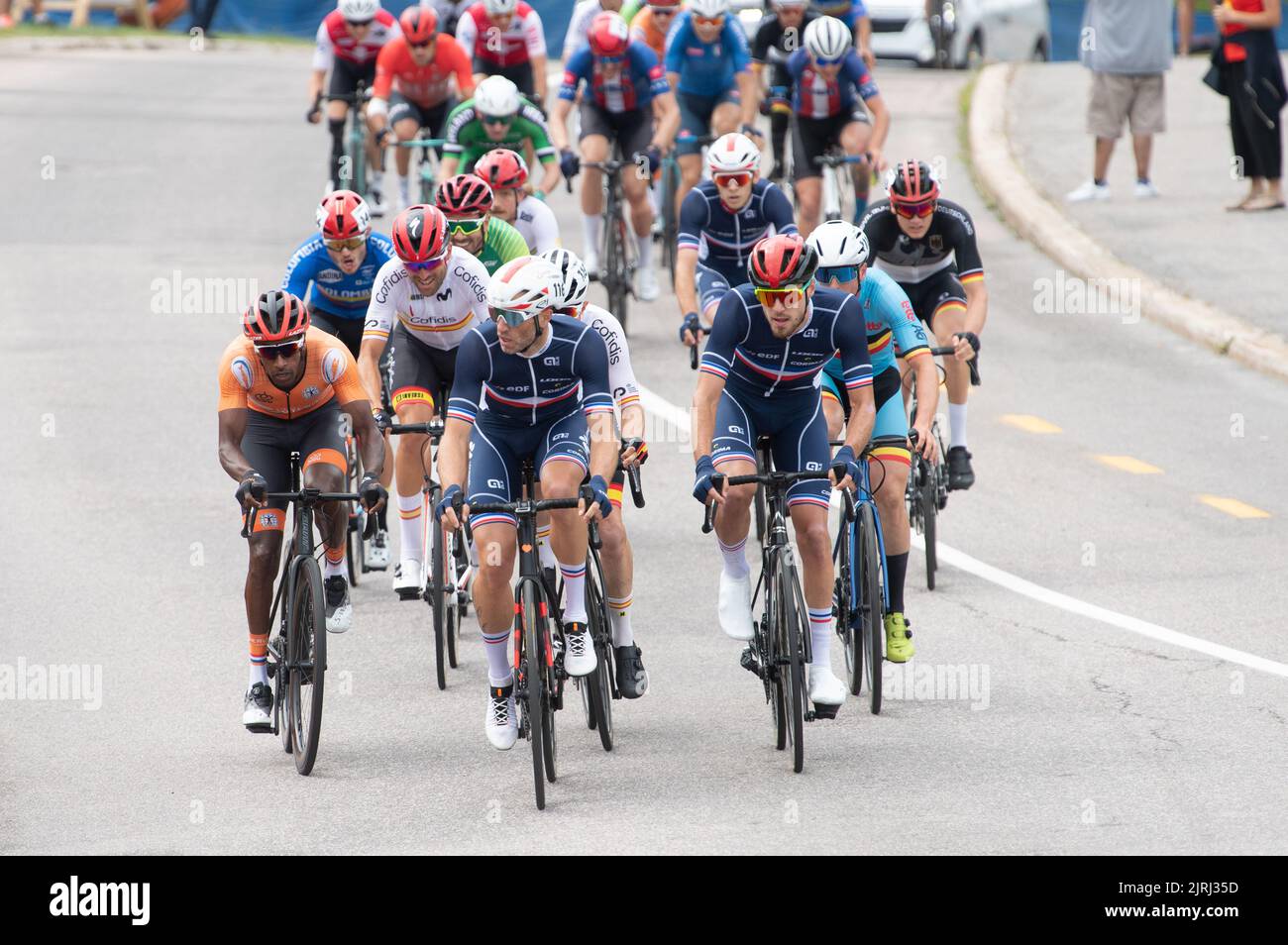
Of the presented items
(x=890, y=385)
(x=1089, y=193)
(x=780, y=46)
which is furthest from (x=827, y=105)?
(x=890, y=385)

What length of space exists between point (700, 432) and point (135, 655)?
325 centimetres

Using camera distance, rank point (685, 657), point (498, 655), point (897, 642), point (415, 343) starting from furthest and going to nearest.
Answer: point (415, 343) → point (685, 657) → point (897, 642) → point (498, 655)

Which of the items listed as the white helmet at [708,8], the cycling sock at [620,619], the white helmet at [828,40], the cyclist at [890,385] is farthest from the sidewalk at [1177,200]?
the cycling sock at [620,619]

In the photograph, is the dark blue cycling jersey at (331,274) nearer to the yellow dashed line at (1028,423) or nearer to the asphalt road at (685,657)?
the asphalt road at (685,657)

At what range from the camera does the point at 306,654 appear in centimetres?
830

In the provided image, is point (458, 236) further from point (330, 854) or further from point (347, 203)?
point (330, 854)

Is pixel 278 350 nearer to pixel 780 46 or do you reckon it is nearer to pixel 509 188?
pixel 509 188

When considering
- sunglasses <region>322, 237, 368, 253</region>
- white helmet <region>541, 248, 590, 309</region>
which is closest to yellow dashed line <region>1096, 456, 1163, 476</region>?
sunglasses <region>322, 237, 368, 253</region>

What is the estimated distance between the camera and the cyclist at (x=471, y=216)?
10.3m

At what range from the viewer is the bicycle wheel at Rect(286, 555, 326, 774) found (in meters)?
7.97

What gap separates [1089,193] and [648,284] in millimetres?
5786

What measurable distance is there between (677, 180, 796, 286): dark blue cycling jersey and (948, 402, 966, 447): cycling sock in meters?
1.50

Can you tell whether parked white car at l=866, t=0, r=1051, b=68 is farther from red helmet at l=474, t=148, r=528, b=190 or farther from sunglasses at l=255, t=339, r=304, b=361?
sunglasses at l=255, t=339, r=304, b=361

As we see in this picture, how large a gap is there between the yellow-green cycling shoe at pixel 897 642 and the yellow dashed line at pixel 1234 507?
3957mm
